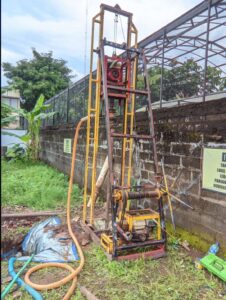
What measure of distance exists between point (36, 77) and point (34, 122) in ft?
34.7

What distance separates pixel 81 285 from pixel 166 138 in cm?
208

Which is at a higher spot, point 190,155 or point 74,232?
point 190,155

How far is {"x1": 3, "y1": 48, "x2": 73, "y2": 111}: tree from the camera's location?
18453 mm

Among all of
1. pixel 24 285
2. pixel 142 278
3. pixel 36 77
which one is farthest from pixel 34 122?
pixel 36 77

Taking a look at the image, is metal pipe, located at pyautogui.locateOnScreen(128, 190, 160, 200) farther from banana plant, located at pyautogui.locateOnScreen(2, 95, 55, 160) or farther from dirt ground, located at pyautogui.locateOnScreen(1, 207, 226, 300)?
banana plant, located at pyautogui.locateOnScreen(2, 95, 55, 160)

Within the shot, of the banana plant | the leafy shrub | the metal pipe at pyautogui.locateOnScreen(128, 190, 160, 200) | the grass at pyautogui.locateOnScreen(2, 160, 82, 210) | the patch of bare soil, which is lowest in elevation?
the patch of bare soil

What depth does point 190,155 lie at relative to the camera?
9.87 feet

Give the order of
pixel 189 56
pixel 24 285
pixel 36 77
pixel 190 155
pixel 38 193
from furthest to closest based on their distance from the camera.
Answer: pixel 36 77, pixel 38 193, pixel 189 56, pixel 190 155, pixel 24 285

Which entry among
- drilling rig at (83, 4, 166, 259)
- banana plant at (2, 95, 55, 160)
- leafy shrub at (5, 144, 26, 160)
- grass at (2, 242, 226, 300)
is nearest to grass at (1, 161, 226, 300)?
grass at (2, 242, 226, 300)

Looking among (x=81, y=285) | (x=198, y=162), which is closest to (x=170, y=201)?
(x=198, y=162)

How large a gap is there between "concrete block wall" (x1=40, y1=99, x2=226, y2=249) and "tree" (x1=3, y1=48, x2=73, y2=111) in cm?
1606

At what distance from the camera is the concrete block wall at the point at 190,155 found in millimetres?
2654

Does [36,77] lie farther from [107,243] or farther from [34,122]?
[107,243]

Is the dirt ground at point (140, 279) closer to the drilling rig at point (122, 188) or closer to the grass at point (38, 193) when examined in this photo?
the drilling rig at point (122, 188)
